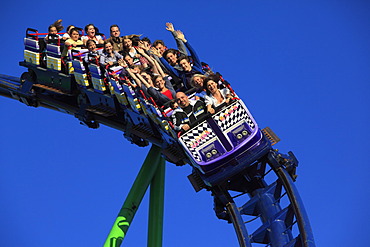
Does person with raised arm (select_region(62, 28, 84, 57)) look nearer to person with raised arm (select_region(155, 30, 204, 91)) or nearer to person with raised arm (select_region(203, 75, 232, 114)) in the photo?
person with raised arm (select_region(155, 30, 204, 91))

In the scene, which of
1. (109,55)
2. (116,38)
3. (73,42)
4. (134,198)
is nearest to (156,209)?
(134,198)

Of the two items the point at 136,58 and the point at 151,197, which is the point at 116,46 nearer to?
the point at 136,58

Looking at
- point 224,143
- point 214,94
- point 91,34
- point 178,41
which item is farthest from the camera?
point 91,34

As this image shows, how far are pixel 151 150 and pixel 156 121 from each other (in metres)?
1.97

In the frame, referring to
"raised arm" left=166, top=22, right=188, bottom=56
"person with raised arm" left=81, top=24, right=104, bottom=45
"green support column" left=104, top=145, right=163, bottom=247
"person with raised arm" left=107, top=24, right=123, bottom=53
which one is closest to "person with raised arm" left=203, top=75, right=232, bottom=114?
"raised arm" left=166, top=22, right=188, bottom=56

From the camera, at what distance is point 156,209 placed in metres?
16.6

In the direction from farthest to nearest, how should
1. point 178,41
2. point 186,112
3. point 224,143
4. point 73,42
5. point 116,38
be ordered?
point 73,42 → point 116,38 → point 178,41 → point 186,112 → point 224,143

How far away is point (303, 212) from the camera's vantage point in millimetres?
14219

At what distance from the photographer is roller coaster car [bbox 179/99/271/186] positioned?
14.6m

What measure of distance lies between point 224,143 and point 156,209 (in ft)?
7.57

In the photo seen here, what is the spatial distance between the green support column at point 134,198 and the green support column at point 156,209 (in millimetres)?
143

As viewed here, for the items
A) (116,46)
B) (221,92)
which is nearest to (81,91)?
(116,46)

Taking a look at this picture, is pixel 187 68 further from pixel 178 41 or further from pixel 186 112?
pixel 186 112

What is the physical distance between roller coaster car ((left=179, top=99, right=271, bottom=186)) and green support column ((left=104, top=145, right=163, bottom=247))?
6.31ft
